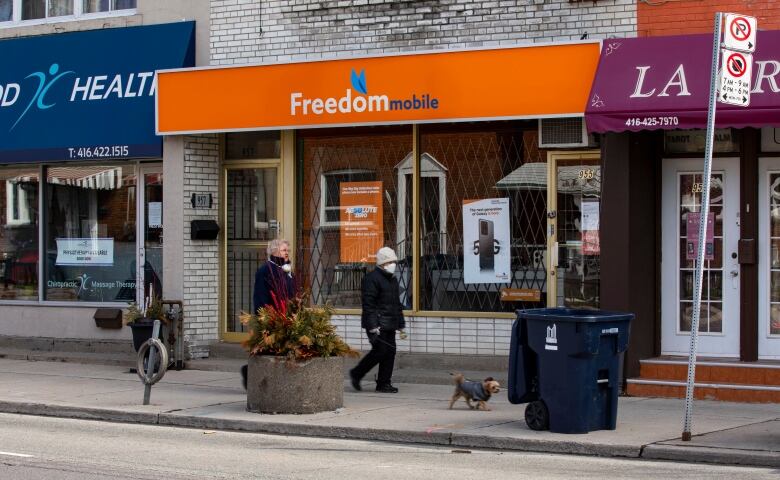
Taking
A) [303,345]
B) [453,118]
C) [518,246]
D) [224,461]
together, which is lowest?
[224,461]

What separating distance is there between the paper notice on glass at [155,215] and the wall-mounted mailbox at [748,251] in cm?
810

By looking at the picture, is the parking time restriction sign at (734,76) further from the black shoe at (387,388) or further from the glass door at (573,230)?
the black shoe at (387,388)

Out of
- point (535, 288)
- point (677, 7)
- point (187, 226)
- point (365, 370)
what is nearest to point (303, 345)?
point (365, 370)

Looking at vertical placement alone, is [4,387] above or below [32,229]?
below

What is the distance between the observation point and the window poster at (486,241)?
1491 centimetres

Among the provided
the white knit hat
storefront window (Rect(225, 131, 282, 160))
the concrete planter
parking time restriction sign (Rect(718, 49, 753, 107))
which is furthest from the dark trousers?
parking time restriction sign (Rect(718, 49, 753, 107))

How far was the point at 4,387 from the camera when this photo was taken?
14492 mm

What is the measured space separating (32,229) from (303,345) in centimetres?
780

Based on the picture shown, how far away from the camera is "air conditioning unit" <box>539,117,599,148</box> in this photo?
14211 mm

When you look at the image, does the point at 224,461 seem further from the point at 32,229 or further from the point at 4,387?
the point at 32,229

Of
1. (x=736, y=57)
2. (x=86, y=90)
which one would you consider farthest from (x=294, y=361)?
(x=86, y=90)

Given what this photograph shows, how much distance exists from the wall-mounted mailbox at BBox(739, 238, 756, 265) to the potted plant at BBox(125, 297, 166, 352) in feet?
23.8

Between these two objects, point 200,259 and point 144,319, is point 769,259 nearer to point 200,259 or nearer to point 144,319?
point 200,259

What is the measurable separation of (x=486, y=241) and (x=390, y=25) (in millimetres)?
3003
